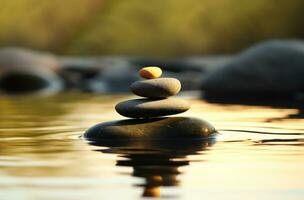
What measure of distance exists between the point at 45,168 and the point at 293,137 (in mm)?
2309

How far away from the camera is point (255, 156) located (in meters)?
6.13

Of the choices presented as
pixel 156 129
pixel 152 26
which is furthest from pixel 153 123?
pixel 152 26

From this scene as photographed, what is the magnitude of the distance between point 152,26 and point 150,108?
2802cm

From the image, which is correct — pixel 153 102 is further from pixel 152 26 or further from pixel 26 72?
pixel 152 26

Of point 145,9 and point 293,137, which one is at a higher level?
point 145,9

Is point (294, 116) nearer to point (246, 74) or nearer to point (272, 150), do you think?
point (272, 150)

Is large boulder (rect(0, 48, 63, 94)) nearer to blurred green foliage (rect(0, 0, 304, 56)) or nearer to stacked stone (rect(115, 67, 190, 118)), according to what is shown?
blurred green foliage (rect(0, 0, 304, 56))

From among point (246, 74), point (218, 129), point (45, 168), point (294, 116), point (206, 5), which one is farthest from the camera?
point (206, 5)

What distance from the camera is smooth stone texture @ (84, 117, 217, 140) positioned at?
23.5 ft

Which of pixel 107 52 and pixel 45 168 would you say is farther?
pixel 107 52

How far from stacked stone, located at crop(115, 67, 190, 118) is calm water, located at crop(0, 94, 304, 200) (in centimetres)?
36

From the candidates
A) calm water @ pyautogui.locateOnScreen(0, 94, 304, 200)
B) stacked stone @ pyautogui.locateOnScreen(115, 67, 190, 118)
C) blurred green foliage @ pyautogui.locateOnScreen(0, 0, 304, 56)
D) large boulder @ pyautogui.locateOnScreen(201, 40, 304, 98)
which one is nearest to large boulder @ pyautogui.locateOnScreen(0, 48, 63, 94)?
large boulder @ pyautogui.locateOnScreen(201, 40, 304, 98)

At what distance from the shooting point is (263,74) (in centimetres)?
1521

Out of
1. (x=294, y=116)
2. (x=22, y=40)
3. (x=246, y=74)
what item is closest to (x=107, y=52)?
(x=22, y=40)
